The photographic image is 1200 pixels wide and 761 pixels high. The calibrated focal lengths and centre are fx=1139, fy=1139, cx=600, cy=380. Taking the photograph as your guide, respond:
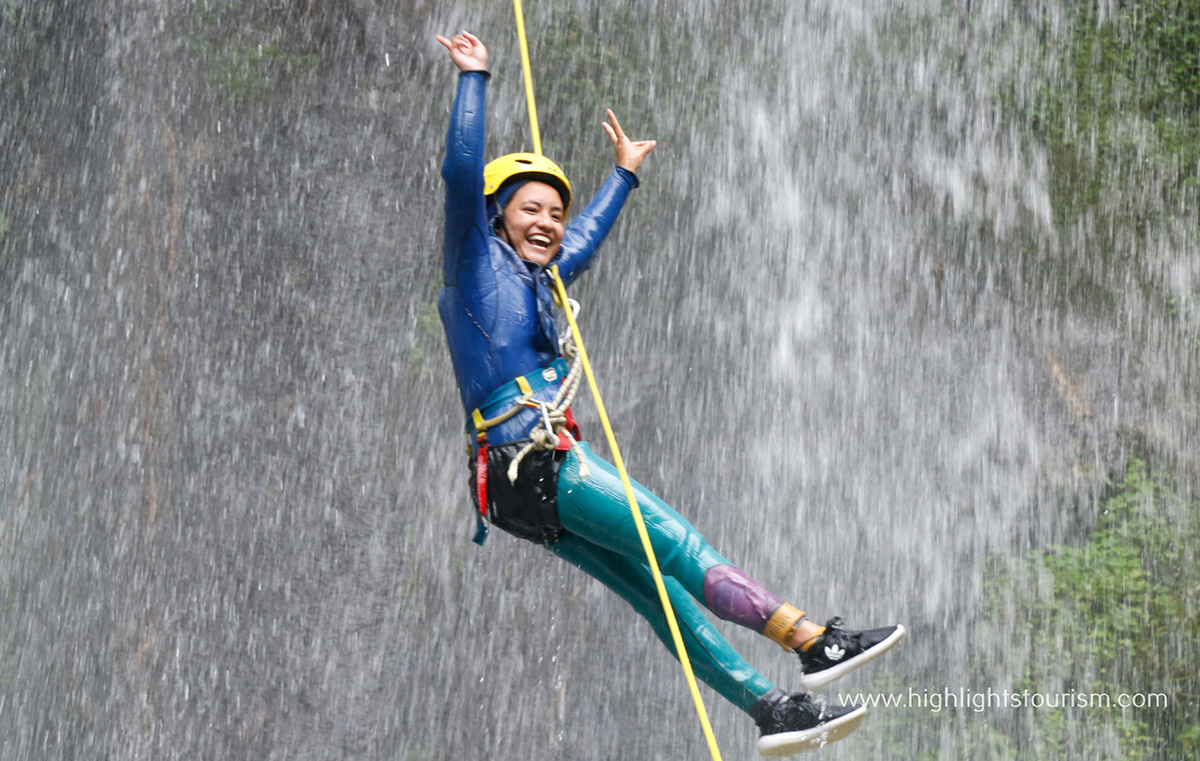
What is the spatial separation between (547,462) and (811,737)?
958 mm

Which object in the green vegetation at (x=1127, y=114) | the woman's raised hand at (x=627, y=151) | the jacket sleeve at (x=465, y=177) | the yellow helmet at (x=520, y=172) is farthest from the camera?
the green vegetation at (x=1127, y=114)

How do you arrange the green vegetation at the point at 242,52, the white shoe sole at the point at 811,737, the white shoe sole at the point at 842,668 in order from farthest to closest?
the green vegetation at the point at 242,52
the white shoe sole at the point at 811,737
the white shoe sole at the point at 842,668

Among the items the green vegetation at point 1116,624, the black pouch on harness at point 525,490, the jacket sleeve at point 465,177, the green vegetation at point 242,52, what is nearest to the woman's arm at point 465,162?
the jacket sleeve at point 465,177

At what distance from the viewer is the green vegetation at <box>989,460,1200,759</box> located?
610cm

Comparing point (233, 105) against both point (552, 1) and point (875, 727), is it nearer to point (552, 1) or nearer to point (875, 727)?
point (552, 1)

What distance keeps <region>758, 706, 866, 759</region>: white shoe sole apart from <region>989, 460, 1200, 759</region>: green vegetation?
379cm

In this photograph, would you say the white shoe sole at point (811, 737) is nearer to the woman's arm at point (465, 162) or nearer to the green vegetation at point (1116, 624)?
the woman's arm at point (465, 162)

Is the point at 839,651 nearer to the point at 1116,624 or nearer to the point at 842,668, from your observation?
the point at 842,668

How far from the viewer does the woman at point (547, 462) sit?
283cm

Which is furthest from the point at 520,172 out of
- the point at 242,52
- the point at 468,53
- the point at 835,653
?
the point at 242,52

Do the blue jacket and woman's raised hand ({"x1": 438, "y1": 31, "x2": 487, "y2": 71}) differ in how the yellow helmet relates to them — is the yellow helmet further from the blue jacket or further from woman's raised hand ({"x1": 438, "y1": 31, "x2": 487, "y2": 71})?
woman's raised hand ({"x1": 438, "y1": 31, "x2": 487, "y2": 71})

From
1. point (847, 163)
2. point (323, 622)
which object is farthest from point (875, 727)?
point (847, 163)

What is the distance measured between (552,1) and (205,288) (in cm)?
285

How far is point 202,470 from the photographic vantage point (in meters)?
5.86
